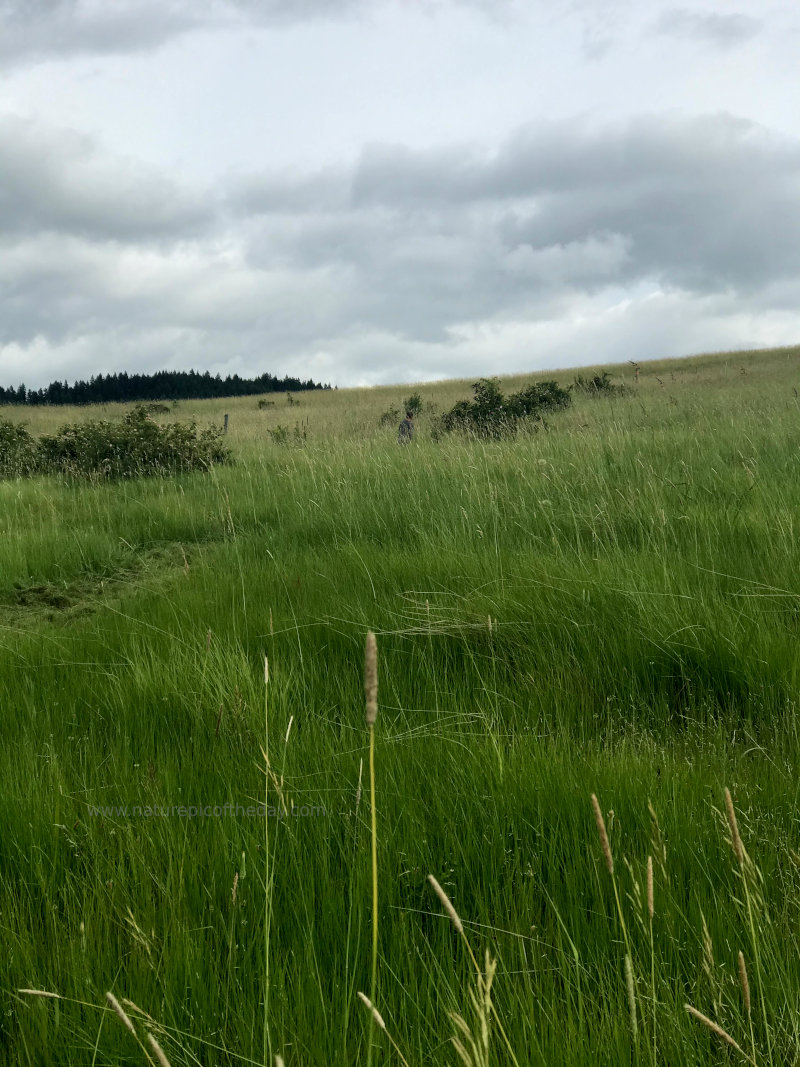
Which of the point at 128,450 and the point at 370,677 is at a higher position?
the point at 128,450

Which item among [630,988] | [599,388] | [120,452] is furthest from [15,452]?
[599,388]

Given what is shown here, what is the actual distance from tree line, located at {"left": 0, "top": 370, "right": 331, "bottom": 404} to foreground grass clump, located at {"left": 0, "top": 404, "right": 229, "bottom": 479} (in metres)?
57.0

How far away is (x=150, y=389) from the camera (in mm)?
75625

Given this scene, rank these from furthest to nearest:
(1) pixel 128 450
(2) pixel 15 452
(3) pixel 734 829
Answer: (2) pixel 15 452 < (1) pixel 128 450 < (3) pixel 734 829

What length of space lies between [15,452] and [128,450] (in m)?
2.99

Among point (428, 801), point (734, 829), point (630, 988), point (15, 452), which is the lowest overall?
point (428, 801)

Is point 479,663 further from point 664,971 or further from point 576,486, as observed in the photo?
point 576,486

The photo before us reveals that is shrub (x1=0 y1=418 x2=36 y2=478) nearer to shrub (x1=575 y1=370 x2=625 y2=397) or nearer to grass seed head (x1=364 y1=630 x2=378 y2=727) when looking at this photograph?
grass seed head (x1=364 y1=630 x2=378 y2=727)

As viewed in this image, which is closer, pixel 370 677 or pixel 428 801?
pixel 370 677

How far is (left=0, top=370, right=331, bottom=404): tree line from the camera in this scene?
69062 millimetres

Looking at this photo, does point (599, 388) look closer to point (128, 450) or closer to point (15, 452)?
point (128, 450)

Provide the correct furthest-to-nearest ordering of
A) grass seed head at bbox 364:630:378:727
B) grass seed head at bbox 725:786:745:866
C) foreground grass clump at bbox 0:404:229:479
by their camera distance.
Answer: foreground grass clump at bbox 0:404:229:479 < grass seed head at bbox 725:786:745:866 < grass seed head at bbox 364:630:378:727

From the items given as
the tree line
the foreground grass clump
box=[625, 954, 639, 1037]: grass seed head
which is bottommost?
box=[625, 954, 639, 1037]: grass seed head

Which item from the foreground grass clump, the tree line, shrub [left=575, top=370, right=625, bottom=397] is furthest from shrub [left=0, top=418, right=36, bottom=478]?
the tree line
